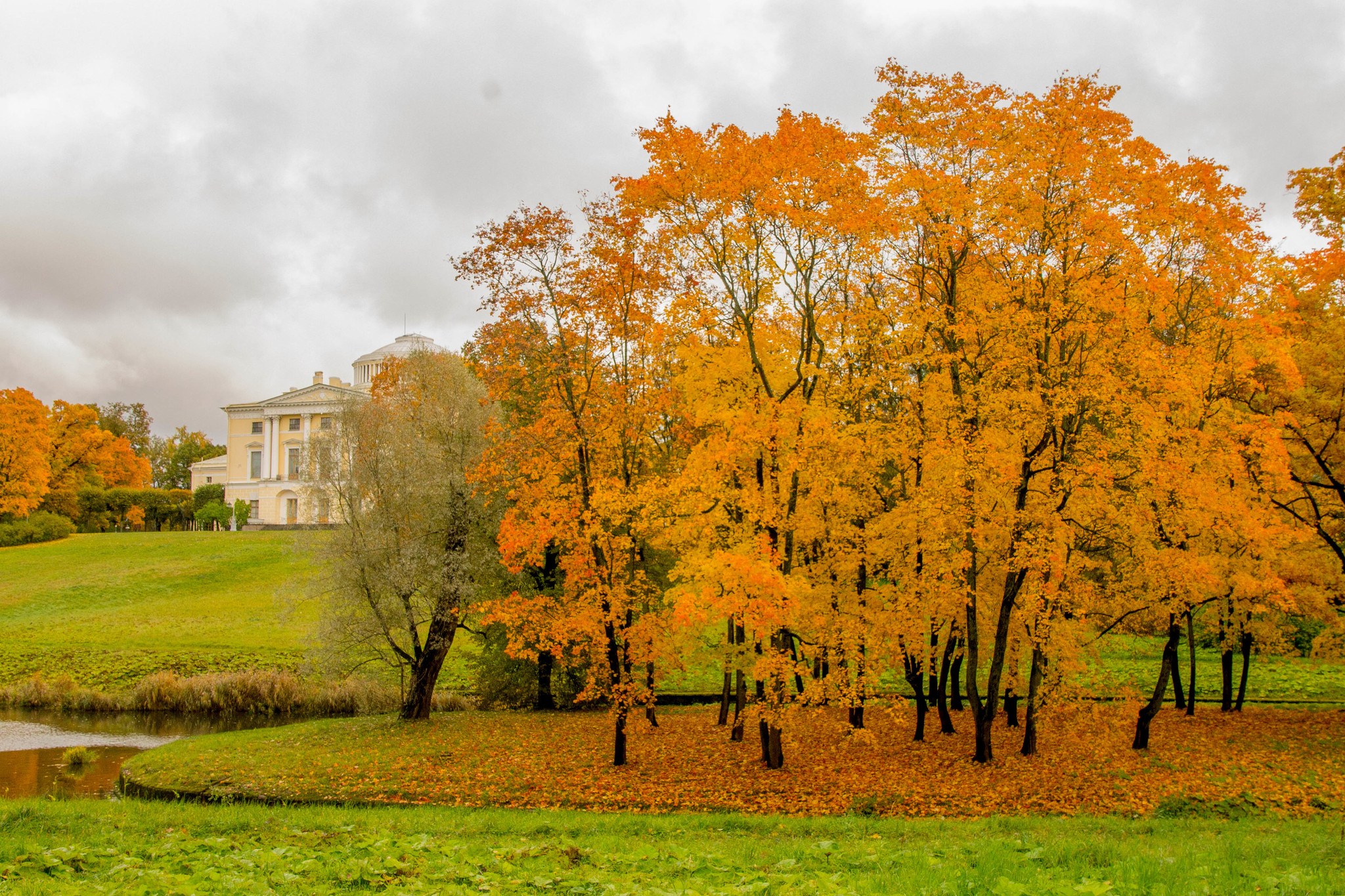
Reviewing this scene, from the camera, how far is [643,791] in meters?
14.2

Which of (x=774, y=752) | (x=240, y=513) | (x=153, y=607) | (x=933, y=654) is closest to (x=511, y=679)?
(x=774, y=752)

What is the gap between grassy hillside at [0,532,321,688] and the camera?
29188mm

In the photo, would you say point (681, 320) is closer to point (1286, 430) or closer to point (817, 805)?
point (817, 805)

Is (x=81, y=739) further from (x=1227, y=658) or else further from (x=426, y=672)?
(x=1227, y=658)

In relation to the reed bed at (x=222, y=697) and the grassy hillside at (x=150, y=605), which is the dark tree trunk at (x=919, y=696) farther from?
the grassy hillside at (x=150, y=605)

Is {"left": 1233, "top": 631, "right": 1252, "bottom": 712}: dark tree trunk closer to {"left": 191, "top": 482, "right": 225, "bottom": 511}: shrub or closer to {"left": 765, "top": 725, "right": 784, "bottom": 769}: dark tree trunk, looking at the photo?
{"left": 765, "top": 725, "right": 784, "bottom": 769}: dark tree trunk

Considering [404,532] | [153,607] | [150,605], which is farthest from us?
[150,605]

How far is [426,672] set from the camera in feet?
70.1

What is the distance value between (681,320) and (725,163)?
2894mm

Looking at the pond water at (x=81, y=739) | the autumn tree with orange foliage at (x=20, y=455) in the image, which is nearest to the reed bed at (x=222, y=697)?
the pond water at (x=81, y=739)

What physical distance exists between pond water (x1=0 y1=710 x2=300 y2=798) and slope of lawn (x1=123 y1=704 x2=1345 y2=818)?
4.12 feet

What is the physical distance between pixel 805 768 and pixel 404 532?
36.0 feet

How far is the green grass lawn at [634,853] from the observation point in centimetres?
710

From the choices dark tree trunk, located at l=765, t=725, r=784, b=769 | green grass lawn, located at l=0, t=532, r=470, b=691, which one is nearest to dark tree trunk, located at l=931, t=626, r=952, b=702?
dark tree trunk, located at l=765, t=725, r=784, b=769
